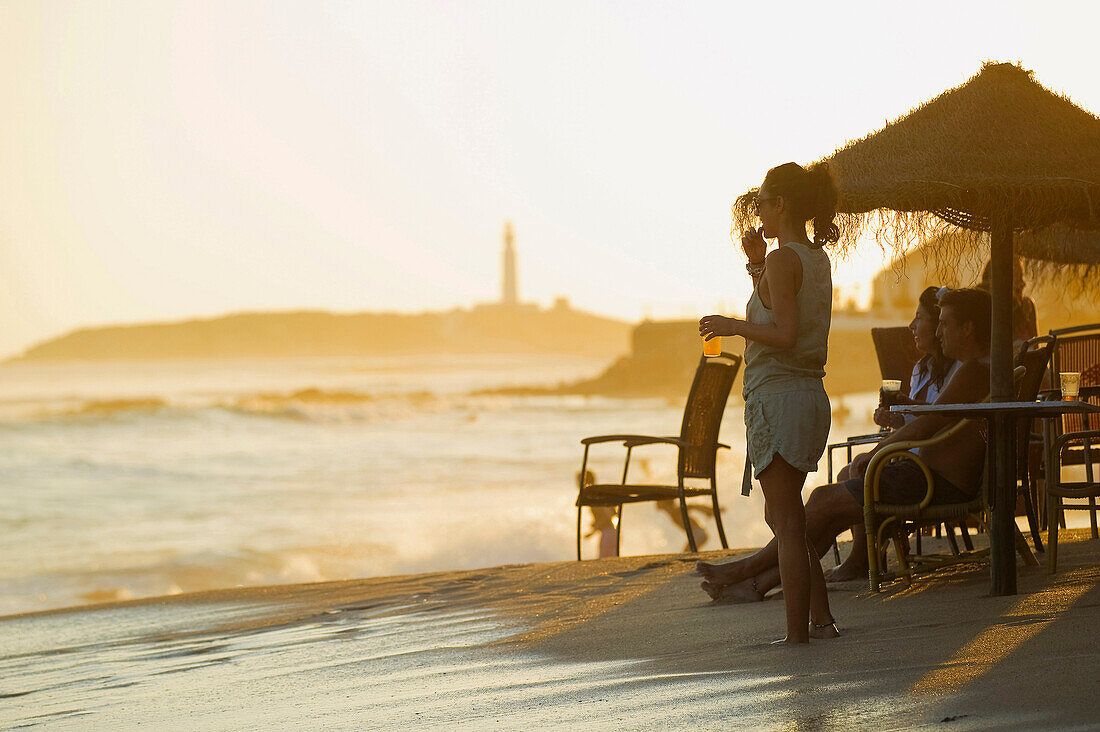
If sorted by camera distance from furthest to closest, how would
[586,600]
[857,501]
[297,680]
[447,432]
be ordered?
[447,432] < [586,600] < [857,501] < [297,680]

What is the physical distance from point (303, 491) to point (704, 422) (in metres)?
16.4

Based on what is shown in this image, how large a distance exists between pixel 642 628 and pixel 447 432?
35.6 m

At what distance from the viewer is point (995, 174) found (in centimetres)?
455

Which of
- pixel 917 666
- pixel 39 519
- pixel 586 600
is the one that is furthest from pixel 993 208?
pixel 39 519

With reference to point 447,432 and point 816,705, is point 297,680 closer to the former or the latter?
point 816,705

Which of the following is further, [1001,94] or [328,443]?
[328,443]

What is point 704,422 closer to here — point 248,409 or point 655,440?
point 655,440

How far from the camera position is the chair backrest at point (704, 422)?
274 inches

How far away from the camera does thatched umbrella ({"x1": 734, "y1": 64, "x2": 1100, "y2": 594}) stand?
14.8ft

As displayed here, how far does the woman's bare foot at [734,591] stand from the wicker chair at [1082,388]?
139cm

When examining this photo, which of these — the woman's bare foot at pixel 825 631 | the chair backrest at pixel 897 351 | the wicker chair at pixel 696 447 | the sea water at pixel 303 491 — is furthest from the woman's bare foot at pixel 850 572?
the sea water at pixel 303 491

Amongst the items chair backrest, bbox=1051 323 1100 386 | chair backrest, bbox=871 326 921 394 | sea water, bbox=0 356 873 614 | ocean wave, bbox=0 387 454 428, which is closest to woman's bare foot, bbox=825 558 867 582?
chair backrest, bbox=871 326 921 394

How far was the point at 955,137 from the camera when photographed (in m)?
4.71

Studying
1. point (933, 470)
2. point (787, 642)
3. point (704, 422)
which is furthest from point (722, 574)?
point (704, 422)
